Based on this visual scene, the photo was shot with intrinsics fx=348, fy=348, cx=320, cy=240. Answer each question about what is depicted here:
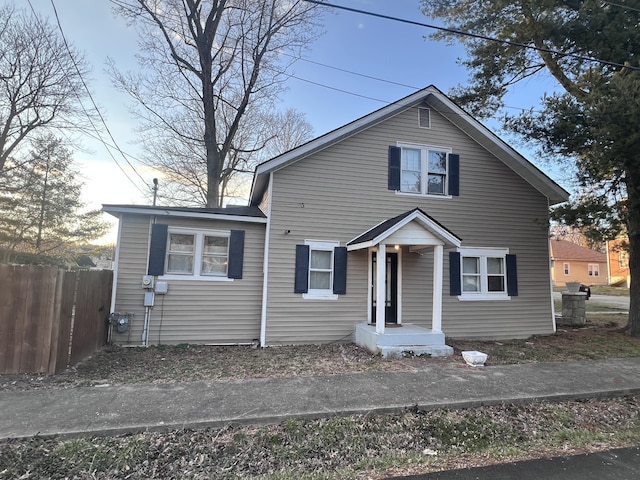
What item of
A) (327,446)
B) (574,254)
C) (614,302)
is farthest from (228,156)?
(574,254)

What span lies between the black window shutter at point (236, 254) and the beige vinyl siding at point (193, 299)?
144mm

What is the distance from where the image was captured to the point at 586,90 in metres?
8.92

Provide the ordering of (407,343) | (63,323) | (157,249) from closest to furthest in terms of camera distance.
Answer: (63,323) → (407,343) → (157,249)

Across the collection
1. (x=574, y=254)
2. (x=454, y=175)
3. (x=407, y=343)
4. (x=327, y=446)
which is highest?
(x=574, y=254)

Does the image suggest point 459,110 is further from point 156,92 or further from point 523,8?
point 156,92

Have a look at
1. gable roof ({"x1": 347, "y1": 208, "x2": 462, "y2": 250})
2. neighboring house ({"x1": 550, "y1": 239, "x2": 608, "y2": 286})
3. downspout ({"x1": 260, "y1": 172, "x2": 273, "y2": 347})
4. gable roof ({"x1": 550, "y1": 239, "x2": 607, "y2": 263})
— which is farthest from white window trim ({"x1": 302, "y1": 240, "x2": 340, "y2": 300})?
gable roof ({"x1": 550, "y1": 239, "x2": 607, "y2": 263})

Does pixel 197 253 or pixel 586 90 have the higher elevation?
pixel 586 90

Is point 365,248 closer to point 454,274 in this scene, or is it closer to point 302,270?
point 302,270

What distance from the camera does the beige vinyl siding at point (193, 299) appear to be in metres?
8.09

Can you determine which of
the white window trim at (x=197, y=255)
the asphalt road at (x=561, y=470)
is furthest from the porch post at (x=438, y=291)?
the white window trim at (x=197, y=255)

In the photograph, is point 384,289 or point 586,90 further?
point 586,90

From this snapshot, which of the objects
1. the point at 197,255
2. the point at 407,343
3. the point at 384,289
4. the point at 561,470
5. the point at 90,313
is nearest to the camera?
the point at 561,470

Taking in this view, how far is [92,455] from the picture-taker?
3.29 metres

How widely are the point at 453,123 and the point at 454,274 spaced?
4.35m
